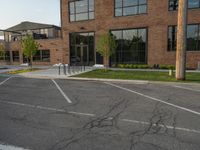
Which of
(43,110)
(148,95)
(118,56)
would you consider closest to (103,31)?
(118,56)

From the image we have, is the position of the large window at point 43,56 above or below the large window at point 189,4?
below

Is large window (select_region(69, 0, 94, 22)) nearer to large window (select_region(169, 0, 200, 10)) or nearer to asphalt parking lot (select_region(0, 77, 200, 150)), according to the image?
large window (select_region(169, 0, 200, 10))

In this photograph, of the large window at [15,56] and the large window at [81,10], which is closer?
the large window at [81,10]

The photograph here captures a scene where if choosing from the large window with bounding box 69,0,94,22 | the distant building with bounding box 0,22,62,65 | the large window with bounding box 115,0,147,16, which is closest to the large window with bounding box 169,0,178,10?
the large window with bounding box 115,0,147,16

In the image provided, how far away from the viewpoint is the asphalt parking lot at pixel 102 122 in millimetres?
4199

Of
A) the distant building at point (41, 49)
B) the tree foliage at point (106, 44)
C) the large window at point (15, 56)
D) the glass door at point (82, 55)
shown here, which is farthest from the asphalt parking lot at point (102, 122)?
the large window at point (15, 56)

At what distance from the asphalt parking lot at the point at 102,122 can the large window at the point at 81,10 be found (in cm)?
1708

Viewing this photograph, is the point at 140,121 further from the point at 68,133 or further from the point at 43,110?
the point at 43,110

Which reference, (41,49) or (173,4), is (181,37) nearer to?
(173,4)

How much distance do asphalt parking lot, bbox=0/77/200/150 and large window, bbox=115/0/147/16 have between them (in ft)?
47.4

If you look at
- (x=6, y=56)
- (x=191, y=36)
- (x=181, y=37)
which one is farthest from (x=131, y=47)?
(x=6, y=56)

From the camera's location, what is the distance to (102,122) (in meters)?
5.50

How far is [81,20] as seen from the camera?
2405 cm

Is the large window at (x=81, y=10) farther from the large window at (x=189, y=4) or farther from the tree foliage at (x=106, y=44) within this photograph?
the large window at (x=189, y=4)
